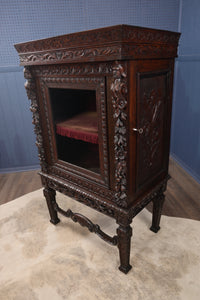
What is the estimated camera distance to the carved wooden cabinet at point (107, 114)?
1.19m

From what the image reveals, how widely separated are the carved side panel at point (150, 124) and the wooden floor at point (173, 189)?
0.90 metres

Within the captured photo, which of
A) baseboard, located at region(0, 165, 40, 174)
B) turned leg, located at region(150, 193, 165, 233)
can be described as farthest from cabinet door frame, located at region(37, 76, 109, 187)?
baseboard, located at region(0, 165, 40, 174)

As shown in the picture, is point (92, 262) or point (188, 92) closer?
point (92, 262)

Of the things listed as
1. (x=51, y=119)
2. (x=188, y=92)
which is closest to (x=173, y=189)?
(x=188, y=92)

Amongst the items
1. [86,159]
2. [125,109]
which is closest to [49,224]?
[86,159]

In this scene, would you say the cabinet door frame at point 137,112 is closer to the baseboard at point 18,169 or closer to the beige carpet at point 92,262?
the beige carpet at point 92,262

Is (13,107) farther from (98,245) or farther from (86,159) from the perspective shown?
(98,245)

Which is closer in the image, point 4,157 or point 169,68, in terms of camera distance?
point 169,68

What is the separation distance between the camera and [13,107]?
3258 millimetres

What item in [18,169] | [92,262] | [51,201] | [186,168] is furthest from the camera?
[18,169]

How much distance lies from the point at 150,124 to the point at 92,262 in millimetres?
1202

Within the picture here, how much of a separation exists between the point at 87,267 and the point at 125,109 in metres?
1.31

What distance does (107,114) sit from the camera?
130 centimetres

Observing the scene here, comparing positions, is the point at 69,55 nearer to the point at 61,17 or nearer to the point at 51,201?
the point at 51,201
